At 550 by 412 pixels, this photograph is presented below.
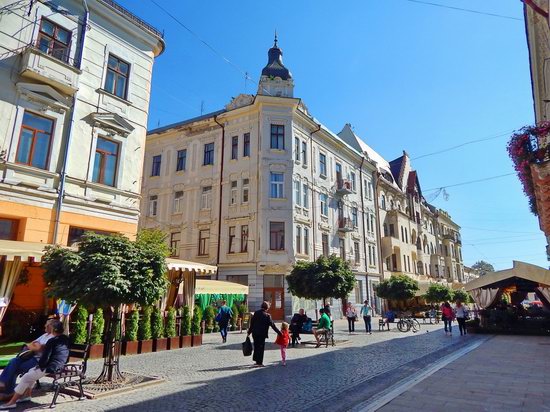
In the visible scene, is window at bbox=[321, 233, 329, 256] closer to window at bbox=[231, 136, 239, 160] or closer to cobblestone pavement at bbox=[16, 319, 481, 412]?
window at bbox=[231, 136, 239, 160]

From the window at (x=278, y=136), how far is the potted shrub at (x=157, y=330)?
712 inches

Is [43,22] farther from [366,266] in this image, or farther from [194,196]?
[366,266]

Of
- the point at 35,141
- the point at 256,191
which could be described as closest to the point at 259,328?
the point at 35,141

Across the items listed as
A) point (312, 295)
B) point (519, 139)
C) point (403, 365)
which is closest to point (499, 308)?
point (312, 295)

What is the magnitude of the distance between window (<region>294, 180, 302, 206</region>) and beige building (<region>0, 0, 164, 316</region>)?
14.6 meters

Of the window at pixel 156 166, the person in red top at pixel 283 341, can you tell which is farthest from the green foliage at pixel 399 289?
the window at pixel 156 166

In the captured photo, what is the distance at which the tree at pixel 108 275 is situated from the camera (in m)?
7.81

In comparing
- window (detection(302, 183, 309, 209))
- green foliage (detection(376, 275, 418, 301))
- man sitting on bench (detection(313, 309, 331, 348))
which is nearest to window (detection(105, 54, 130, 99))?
man sitting on bench (detection(313, 309, 331, 348))

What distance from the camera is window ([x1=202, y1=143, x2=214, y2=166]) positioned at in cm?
3065

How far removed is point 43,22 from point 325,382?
49.4ft

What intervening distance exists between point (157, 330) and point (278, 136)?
19193 mm

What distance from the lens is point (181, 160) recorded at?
32156 millimetres

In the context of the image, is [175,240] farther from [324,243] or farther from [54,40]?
[54,40]

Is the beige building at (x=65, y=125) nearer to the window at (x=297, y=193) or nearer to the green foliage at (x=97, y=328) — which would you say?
the green foliage at (x=97, y=328)
